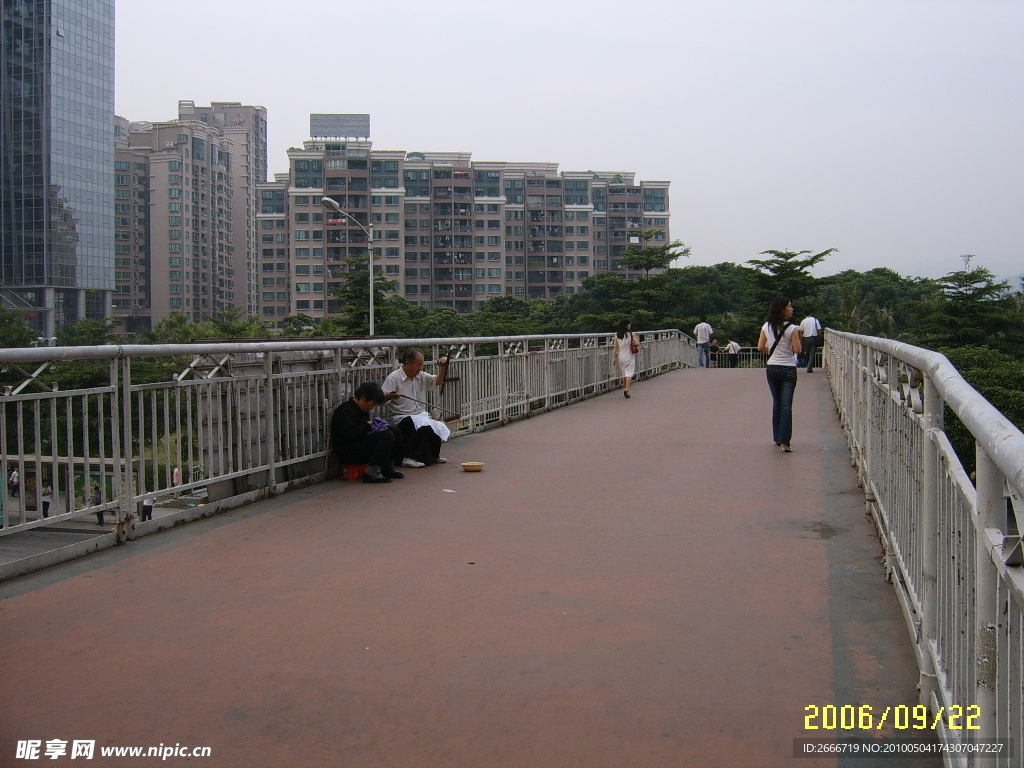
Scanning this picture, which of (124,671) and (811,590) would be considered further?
(811,590)

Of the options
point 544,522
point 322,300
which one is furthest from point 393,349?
point 322,300

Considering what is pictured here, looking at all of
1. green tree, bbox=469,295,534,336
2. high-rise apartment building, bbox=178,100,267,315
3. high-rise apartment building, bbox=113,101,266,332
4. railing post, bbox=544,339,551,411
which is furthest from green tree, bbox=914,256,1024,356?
high-rise apartment building, bbox=178,100,267,315

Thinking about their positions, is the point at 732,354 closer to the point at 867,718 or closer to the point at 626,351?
the point at 626,351

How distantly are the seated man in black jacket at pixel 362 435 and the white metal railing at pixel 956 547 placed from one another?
187 inches

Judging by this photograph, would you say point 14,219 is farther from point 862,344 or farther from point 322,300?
point 862,344

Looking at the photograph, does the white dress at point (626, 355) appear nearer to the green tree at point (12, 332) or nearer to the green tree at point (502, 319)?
the green tree at point (12, 332)

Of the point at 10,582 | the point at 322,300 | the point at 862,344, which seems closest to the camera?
the point at 10,582

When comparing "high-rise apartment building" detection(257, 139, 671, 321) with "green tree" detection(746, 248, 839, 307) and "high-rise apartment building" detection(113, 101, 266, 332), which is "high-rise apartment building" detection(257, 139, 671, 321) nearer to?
"high-rise apartment building" detection(113, 101, 266, 332)

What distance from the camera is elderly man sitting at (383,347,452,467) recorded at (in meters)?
9.71

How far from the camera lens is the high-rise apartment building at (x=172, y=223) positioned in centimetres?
12719

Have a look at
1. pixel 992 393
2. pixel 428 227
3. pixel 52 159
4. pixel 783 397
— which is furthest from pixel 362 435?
pixel 428 227

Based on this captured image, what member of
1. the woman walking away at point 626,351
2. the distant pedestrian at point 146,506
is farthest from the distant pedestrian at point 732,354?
the distant pedestrian at point 146,506

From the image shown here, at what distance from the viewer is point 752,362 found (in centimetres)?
4522

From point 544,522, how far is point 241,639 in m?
2.93
